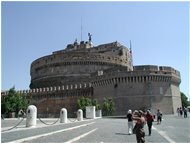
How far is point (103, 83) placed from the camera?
4259 cm

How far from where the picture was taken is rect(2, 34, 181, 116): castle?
40219 mm

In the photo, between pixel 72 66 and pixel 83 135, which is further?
A: pixel 72 66

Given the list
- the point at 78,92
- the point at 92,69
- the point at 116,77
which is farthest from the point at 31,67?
the point at 116,77

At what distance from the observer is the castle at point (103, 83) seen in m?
40.2

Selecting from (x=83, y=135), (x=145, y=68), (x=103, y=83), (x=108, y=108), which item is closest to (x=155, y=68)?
(x=145, y=68)

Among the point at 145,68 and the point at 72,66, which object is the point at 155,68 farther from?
the point at 72,66

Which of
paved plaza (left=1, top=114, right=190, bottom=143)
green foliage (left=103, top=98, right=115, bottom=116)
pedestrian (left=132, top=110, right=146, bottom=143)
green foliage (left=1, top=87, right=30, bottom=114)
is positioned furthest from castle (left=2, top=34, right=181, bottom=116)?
pedestrian (left=132, top=110, right=146, bottom=143)

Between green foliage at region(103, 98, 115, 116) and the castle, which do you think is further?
the castle

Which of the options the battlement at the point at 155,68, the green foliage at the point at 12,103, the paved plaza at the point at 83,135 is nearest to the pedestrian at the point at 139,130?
the paved plaza at the point at 83,135

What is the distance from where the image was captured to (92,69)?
52906 millimetres

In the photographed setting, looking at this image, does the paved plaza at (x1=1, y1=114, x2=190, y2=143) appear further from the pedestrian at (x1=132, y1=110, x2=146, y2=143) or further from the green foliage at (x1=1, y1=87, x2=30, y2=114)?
the green foliage at (x1=1, y1=87, x2=30, y2=114)

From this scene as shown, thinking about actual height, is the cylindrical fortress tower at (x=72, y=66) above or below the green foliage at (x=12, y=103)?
above

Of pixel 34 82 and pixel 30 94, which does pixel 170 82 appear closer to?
pixel 30 94

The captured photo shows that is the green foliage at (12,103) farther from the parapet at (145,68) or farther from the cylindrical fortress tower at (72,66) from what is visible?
the parapet at (145,68)
